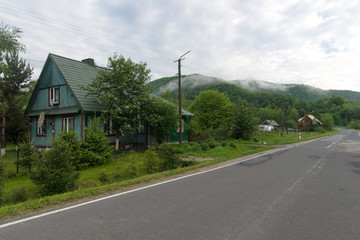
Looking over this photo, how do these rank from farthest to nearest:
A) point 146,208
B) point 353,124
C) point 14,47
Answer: point 353,124, point 14,47, point 146,208

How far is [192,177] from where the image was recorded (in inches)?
312

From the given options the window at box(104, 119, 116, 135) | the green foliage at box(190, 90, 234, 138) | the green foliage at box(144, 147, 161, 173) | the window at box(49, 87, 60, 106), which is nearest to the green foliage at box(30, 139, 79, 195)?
the green foliage at box(144, 147, 161, 173)

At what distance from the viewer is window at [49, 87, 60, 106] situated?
1775cm

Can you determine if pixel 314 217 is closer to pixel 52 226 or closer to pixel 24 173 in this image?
pixel 52 226

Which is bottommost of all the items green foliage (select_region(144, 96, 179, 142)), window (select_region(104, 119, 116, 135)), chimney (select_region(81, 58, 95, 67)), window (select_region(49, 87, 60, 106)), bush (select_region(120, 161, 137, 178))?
bush (select_region(120, 161, 137, 178))

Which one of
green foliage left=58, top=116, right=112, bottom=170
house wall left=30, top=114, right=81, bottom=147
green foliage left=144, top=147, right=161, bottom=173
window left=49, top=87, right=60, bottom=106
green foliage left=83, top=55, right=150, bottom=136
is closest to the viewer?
green foliage left=144, top=147, right=161, bottom=173

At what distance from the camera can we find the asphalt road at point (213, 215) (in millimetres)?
3641

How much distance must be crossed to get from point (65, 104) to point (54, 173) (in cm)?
1231

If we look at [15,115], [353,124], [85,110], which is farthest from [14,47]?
[353,124]

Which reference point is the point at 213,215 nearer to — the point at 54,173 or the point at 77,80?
the point at 54,173

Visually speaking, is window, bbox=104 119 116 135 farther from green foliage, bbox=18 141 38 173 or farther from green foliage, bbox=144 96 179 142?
green foliage, bbox=18 141 38 173

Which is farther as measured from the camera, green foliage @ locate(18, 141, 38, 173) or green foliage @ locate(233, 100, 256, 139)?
green foliage @ locate(233, 100, 256, 139)

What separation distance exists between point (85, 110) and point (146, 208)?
40.7 ft

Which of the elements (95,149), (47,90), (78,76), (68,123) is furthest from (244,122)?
(47,90)
